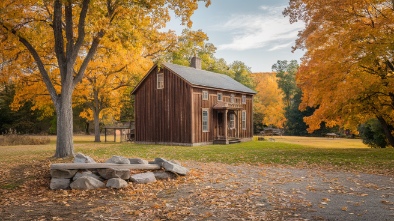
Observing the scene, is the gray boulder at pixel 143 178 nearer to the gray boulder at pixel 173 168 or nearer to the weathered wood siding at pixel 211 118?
the gray boulder at pixel 173 168

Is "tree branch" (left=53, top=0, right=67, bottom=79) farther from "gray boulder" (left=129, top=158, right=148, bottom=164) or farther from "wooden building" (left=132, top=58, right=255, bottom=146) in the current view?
"wooden building" (left=132, top=58, right=255, bottom=146)

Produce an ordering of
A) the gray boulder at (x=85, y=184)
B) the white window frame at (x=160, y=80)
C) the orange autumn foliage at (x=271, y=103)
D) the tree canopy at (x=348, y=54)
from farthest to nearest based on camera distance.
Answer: the orange autumn foliage at (x=271, y=103) → the white window frame at (x=160, y=80) → the tree canopy at (x=348, y=54) → the gray boulder at (x=85, y=184)

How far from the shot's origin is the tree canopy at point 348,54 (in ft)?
51.6

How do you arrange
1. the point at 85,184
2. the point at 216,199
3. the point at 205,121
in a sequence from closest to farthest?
the point at 216,199
the point at 85,184
the point at 205,121

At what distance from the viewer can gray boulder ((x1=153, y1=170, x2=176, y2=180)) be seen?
10.2 m

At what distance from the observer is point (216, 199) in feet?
25.4

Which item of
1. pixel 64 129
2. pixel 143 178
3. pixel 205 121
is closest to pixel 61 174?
pixel 143 178

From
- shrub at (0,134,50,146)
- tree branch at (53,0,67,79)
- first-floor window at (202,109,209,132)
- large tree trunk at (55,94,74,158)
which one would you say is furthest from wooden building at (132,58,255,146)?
large tree trunk at (55,94,74,158)

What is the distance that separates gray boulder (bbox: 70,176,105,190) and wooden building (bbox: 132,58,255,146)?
16.6 meters

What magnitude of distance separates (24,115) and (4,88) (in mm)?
5332

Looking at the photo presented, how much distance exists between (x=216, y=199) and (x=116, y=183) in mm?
2905

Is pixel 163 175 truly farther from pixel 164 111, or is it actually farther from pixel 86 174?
pixel 164 111

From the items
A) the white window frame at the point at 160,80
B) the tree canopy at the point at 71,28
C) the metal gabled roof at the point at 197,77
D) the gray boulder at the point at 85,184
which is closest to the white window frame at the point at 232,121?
the metal gabled roof at the point at 197,77

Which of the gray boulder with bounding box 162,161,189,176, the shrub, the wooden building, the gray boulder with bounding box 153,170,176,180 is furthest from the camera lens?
the shrub
